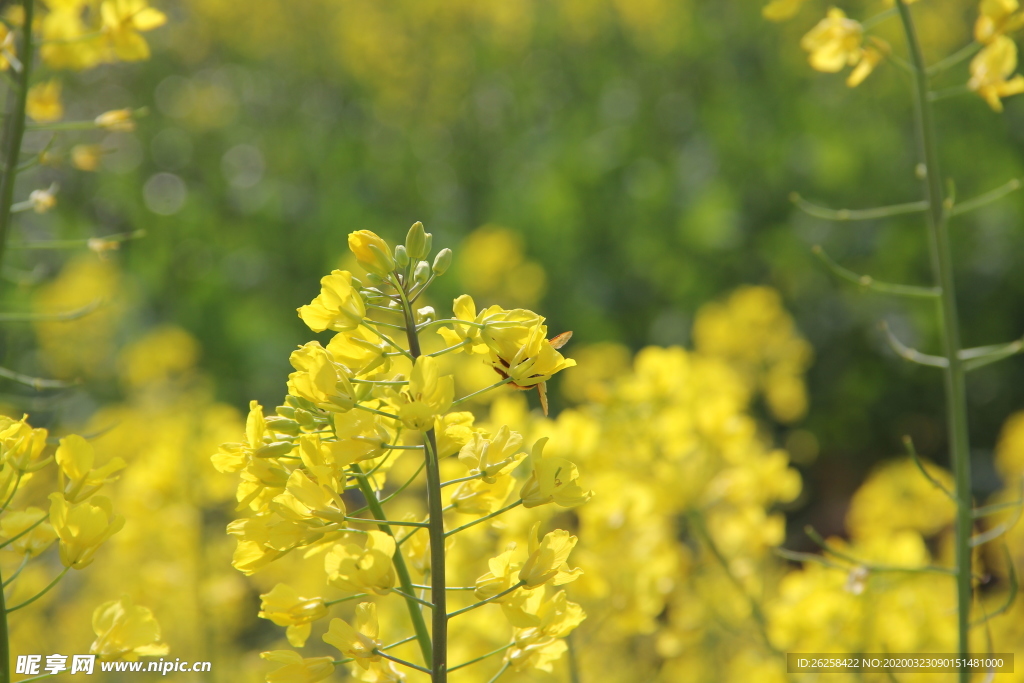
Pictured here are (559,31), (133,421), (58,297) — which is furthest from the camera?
(559,31)

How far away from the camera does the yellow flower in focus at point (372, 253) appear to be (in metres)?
0.70

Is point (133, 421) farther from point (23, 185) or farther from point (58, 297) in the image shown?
point (23, 185)

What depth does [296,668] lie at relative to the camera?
2.29 feet

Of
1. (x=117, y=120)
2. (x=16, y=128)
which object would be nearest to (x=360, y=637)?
(x=16, y=128)

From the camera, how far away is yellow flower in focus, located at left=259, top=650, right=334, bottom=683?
684mm

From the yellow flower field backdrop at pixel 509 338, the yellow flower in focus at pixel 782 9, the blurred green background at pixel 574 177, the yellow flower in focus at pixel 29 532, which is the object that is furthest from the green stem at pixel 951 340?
the blurred green background at pixel 574 177

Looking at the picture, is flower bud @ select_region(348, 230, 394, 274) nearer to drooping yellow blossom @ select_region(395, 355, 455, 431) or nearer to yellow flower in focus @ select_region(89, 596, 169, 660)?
drooping yellow blossom @ select_region(395, 355, 455, 431)

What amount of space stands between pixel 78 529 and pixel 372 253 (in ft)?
1.15

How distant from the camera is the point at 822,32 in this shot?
1.21 metres

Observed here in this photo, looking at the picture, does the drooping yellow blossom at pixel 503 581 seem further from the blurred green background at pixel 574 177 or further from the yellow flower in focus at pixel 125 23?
the blurred green background at pixel 574 177

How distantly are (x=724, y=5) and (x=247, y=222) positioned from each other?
3.98 m

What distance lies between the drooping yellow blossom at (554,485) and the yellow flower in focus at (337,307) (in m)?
0.19

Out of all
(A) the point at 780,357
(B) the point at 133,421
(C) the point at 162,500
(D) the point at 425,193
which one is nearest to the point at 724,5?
(D) the point at 425,193

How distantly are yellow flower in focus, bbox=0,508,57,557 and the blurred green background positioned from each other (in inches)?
84.0
